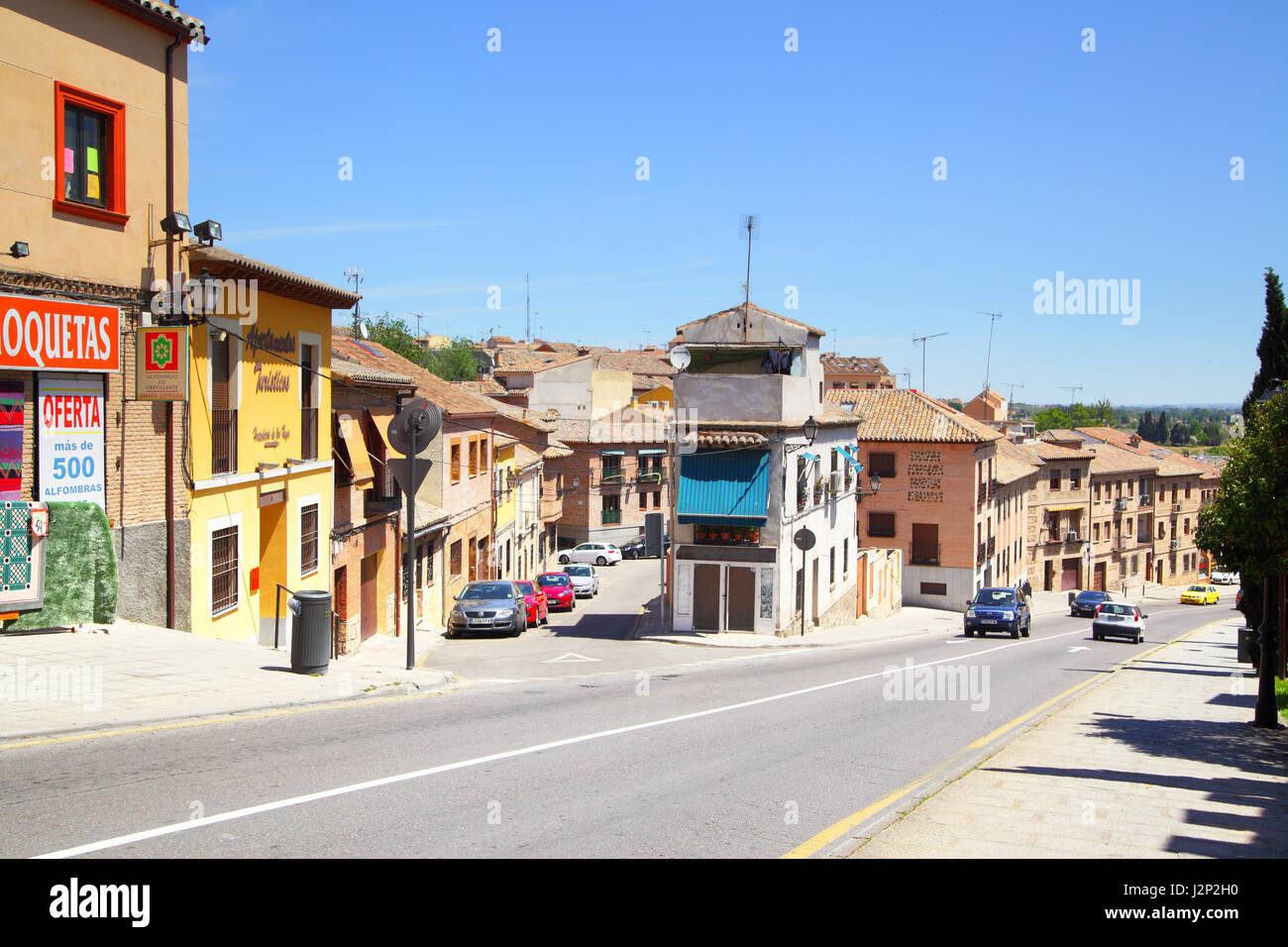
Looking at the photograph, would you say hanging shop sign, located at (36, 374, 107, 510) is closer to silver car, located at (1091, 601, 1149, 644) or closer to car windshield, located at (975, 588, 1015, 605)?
car windshield, located at (975, 588, 1015, 605)

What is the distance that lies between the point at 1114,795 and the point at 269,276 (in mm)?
15880

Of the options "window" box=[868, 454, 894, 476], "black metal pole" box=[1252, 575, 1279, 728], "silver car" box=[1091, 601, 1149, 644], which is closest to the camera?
"black metal pole" box=[1252, 575, 1279, 728]

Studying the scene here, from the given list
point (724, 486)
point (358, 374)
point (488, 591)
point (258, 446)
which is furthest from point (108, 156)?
point (724, 486)

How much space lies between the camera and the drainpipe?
53.7 feet

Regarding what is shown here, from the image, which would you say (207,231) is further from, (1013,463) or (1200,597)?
(1200,597)

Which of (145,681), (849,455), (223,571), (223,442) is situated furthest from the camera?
(849,455)

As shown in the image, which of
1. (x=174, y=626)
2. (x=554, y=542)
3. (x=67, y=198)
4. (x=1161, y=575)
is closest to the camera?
(x=67, y=198)

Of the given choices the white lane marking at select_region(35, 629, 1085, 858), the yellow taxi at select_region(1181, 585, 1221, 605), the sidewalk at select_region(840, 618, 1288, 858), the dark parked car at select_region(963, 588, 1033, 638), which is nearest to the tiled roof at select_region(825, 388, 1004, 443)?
the dark parked car at select_region(963, 588, 1033, 638)

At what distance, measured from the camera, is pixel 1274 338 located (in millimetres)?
20516

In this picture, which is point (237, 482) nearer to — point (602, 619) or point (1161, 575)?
point (602, 619)

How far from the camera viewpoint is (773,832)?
861 cm

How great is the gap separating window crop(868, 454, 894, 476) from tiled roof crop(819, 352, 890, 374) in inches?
2974
